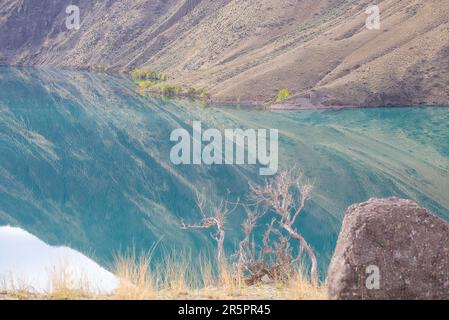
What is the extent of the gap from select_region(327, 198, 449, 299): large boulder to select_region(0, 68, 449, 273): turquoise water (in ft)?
49.3

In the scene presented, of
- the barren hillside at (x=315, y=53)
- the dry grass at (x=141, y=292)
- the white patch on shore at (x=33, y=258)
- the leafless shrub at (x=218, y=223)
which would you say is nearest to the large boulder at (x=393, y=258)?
the dry grass at (x=141, y=292)

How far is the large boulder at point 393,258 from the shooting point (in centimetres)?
955

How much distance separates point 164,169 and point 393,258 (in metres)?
45.3

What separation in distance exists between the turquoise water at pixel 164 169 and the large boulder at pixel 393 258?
15018 mm

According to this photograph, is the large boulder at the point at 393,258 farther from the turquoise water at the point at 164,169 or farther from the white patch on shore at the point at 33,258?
the turquoise water at the point at 164,169

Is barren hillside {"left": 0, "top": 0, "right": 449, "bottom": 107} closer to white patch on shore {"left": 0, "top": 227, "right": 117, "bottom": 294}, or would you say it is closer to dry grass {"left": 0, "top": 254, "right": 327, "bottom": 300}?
white patch on shore {"left": 0, "top": 227, "right": 117, "bottom": 294}

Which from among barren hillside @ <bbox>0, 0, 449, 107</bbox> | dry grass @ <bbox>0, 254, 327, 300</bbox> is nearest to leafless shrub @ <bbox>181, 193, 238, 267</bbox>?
dry grass @ <bbox>0, 254, 327, 300</bbox>

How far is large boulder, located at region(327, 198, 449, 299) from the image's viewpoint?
31.3 feet

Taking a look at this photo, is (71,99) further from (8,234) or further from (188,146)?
(8,234)

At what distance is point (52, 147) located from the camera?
6800cm

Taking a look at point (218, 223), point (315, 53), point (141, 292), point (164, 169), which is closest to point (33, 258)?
point (218, 223)

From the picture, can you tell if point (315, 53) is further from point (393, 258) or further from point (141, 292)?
point (141, 292)

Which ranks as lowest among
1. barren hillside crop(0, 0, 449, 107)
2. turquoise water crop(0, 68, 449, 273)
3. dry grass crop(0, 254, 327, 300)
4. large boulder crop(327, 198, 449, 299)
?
dry grass crop(0, 254, 327, 300)

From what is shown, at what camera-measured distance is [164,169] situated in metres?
54.4
